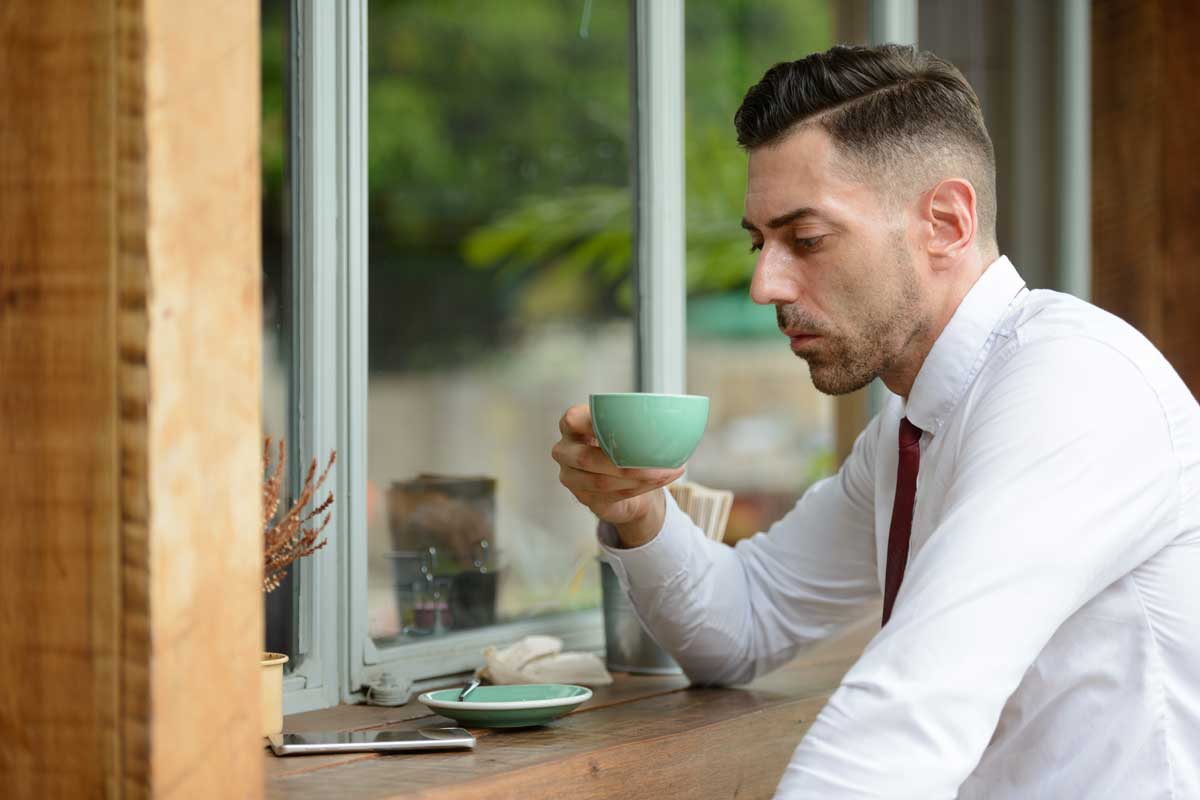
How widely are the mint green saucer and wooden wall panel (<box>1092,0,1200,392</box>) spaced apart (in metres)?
1.79

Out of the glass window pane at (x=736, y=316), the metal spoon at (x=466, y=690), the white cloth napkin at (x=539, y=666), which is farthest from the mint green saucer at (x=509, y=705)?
the glass window pane at (x=736, y=316)

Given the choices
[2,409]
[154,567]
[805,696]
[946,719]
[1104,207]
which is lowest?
[805,696]

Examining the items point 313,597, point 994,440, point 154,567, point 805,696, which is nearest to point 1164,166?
point 805,696

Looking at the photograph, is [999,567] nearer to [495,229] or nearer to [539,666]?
[539,666]

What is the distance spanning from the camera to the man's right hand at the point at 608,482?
5.12ft

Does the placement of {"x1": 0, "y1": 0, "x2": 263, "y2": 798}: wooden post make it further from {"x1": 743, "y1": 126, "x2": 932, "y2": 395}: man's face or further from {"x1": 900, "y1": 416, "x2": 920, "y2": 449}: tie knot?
{"x1": 900, "y1": 416, "x2": 920, "y2": 449}: tie knot

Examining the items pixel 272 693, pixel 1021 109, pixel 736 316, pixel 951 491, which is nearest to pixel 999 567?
pixel 951 491

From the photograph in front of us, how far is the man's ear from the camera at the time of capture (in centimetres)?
153

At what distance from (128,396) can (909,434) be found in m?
0.90

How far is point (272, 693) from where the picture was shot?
142 centimetres

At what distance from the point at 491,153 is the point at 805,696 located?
3969 millimetres

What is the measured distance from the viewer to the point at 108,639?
3.21 ft

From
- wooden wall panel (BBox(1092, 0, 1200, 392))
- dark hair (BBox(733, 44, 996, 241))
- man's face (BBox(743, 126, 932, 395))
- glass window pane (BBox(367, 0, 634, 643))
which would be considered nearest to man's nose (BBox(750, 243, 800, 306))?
man's face (BBox(743, 126, 932, 395))

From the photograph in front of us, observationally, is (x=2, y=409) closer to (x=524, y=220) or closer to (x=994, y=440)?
(x=994, y=440)
